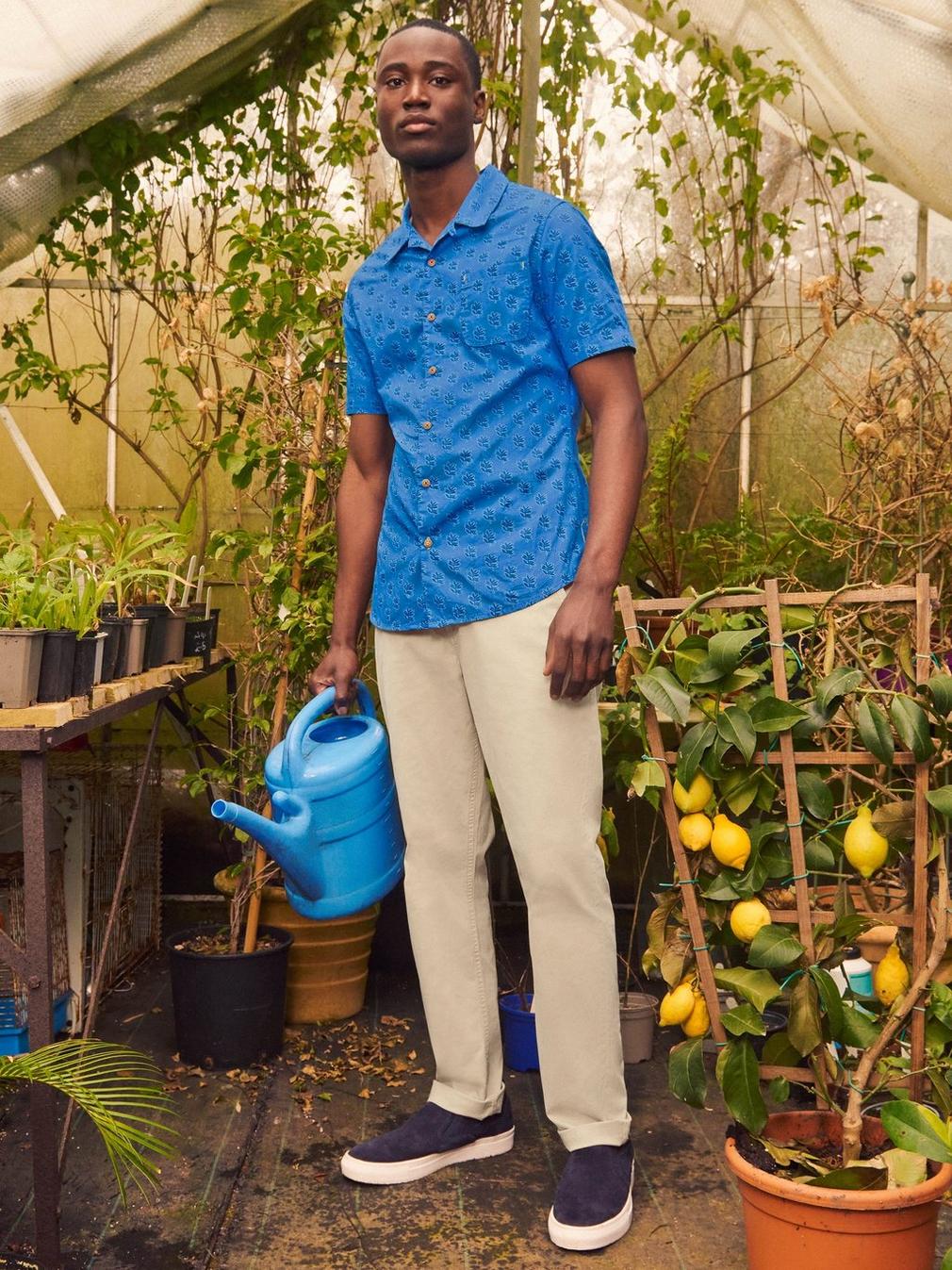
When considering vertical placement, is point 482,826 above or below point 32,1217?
above

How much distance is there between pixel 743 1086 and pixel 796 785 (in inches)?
17.4

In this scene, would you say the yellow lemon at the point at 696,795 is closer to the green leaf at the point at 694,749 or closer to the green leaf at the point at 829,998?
the green leaf at the point at 694,749

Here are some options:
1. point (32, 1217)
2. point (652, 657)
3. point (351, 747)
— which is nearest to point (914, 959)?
point (652, 657)

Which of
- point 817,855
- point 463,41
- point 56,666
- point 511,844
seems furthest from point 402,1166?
point 463,41

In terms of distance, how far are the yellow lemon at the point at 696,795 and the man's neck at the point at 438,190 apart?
1.03 metres

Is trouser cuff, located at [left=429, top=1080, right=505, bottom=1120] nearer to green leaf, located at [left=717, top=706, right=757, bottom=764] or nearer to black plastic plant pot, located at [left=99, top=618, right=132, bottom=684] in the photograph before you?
green leaf, located at [left=717, top=706, right=757, bottom=764]

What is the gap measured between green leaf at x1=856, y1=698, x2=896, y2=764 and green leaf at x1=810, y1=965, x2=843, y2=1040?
326 mm

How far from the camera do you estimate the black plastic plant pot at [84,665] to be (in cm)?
229

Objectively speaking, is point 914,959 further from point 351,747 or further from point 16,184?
point 16,184

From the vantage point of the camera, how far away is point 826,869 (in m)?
1.98

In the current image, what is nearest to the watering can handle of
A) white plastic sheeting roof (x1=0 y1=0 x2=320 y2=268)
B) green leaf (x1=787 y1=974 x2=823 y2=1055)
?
green leaf (x1=787 y1=974 x2=823 y2=1055)

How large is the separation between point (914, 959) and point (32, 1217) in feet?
4.95

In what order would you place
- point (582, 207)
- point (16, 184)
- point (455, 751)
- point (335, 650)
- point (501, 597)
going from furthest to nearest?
point (582, 207)
point (16, 184)
point (335, 650)
point (455, 751)
point (501, 597)

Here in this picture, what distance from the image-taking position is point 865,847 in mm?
1858
